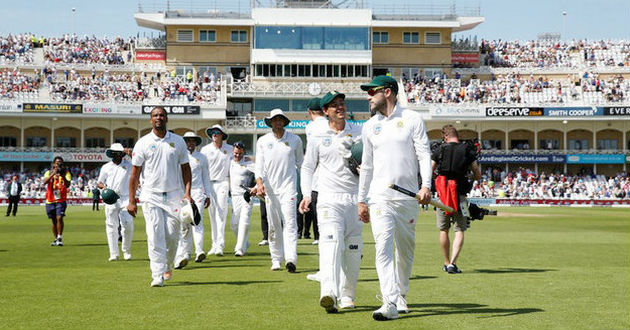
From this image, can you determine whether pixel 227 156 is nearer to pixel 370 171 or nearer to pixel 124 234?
pixel 124 234

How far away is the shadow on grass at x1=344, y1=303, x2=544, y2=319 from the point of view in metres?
8.92

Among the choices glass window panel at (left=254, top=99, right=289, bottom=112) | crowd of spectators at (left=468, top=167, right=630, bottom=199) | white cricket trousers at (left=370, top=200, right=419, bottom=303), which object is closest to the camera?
white cricket trousers at (left=370, top=200, right=419, bottom=303)

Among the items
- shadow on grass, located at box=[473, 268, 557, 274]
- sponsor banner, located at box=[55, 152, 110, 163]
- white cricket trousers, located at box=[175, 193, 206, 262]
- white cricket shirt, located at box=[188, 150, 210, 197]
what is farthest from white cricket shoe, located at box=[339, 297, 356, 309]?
sponsor banner, located at box=[55, 152, 110, 163]

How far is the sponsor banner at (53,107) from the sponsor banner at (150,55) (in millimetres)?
13149

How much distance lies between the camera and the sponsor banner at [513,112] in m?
71.7

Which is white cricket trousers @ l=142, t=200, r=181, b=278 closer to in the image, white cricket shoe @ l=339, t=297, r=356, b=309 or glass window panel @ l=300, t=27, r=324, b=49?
white cricket shoe @ l=339, t=297, r=356, b=309

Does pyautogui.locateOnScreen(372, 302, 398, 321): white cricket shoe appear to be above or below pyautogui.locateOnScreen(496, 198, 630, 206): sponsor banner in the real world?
above

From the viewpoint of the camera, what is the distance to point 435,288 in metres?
11.2

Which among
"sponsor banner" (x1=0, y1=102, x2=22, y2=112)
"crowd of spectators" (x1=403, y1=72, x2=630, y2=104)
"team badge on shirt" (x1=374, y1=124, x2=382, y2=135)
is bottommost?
"team badge on shirt" (x1=374, y1=124, x2=382, y2=135)

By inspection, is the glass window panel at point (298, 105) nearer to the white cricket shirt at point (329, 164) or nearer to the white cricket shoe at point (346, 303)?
the white cricket shirt at point (329, 164)

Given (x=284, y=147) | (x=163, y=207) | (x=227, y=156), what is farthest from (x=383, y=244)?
(x=227, y=156)

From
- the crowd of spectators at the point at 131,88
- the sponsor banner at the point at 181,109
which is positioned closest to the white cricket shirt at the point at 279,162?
the sponsor banner at the point at 181,109

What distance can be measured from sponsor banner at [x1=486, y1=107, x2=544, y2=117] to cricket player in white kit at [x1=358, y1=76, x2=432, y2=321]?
212 feet

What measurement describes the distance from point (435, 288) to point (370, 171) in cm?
286
